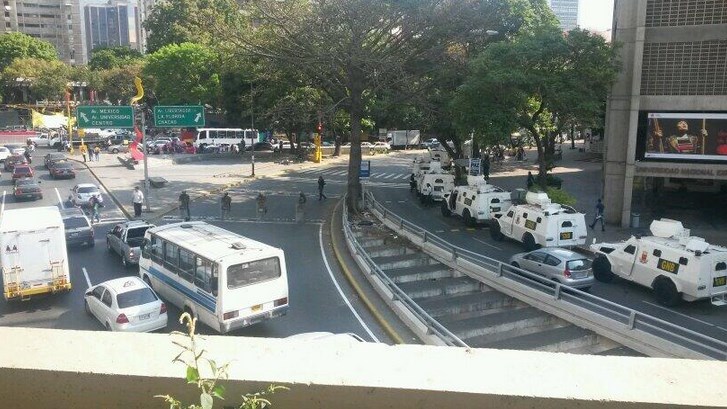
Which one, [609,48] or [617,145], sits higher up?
[609,48]

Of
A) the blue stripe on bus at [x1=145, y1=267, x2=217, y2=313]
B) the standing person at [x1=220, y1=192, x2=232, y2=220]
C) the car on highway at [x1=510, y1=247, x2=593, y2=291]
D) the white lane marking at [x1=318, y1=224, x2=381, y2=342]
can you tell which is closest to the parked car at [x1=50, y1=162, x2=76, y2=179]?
the standing person at [x1=220, y1=192, x2=232, y2=220]

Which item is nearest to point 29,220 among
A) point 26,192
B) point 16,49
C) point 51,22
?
point 26,192

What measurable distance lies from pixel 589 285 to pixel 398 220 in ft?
33.9

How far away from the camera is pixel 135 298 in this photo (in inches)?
621

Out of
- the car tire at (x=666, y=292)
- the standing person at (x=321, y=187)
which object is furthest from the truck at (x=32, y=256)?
the standing person at (x=321, y=187)

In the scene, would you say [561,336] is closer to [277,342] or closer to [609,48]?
[277,342]

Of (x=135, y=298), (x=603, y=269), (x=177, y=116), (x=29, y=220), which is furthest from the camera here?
(x=177, y=116)

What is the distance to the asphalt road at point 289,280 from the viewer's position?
16750 mm

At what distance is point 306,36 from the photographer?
31453mm

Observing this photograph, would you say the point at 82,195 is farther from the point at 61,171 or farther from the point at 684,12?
the point at 684,12

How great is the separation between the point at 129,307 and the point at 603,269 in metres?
15.5

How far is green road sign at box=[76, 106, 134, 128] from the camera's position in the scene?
1300 inches

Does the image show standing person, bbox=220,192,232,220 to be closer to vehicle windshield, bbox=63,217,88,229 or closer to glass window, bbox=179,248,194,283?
vehicle windshield, bbox=63,217,88,229

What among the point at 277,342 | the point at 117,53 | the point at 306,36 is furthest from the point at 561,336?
the point at 117,53
